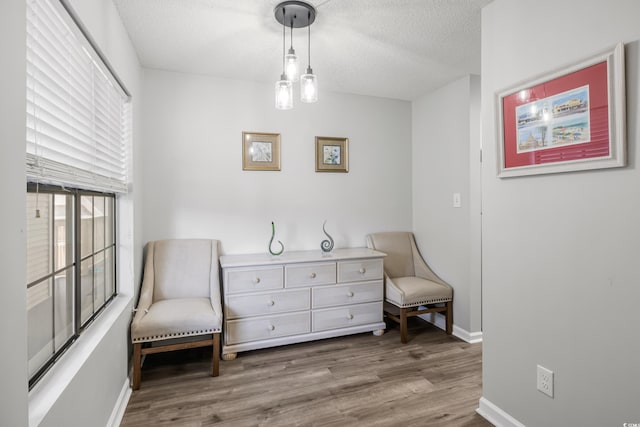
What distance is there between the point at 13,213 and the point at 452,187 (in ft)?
10.1

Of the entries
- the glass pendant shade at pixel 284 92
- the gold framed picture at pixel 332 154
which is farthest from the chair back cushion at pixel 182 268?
the glass pendant shade at pixel 284 92

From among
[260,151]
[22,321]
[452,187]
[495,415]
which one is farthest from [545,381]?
[260,151]

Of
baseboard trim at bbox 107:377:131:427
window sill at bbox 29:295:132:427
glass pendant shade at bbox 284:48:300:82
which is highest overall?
glass pendant shade at bbox 284:48:300:82

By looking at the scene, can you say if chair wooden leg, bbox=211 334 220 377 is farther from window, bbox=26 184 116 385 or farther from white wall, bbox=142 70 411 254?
white wall, bbox=142 70 411 254

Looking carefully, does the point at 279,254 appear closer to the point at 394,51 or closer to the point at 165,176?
the point at 165,176

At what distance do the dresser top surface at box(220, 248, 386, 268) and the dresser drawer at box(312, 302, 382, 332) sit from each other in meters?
0.45

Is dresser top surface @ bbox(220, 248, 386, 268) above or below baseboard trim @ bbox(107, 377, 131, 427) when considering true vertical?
above

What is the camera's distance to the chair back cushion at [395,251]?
340cm

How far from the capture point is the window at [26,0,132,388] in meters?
→ 1.09

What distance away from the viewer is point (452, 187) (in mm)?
3125

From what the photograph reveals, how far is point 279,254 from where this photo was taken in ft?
9.94

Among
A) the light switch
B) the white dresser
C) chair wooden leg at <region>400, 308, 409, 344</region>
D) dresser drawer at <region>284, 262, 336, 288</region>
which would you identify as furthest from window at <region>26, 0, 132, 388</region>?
the light switch

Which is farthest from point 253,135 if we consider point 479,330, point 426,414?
point 479,330

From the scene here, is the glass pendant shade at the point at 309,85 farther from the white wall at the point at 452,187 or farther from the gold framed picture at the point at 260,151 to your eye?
the white wall at the point at 452,187
